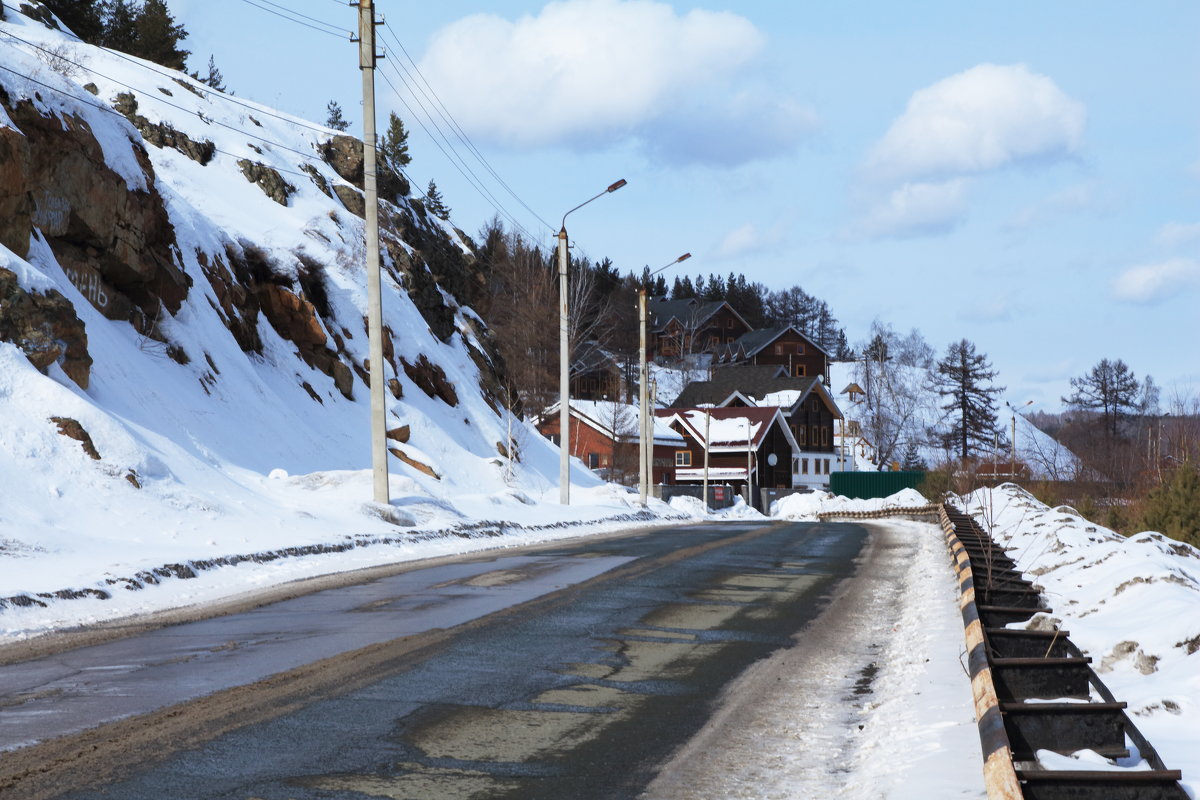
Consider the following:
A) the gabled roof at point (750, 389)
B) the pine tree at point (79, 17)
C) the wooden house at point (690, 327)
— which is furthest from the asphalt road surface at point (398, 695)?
the wooden house at point (690, 327)

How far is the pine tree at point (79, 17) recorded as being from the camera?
182 feet

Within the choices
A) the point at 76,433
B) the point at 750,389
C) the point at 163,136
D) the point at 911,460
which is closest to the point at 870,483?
the point at 750,389

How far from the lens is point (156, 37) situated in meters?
61.3

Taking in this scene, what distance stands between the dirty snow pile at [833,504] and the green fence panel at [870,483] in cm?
1289

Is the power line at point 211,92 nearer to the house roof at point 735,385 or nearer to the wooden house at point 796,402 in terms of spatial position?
the wooden house at point 796,402

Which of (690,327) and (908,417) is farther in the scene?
(908,417)

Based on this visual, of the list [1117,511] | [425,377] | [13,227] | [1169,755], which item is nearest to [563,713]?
[1169,755]

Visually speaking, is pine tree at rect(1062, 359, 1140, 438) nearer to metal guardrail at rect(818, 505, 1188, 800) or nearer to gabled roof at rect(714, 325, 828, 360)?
gabled roof at rect(714, 325, 828, 360)

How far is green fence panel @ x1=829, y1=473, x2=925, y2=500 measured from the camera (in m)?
83.6

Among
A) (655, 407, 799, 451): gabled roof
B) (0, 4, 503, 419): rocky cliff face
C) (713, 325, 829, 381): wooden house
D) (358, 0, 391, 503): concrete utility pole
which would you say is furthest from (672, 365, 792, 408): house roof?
(358, 0, 391, 503): concrete utility pole

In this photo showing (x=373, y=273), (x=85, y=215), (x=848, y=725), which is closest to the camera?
(x=848, y=725)

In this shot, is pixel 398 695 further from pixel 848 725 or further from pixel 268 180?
pixel 268 180

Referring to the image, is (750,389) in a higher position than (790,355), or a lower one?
lower

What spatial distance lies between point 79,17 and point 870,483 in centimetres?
5872
